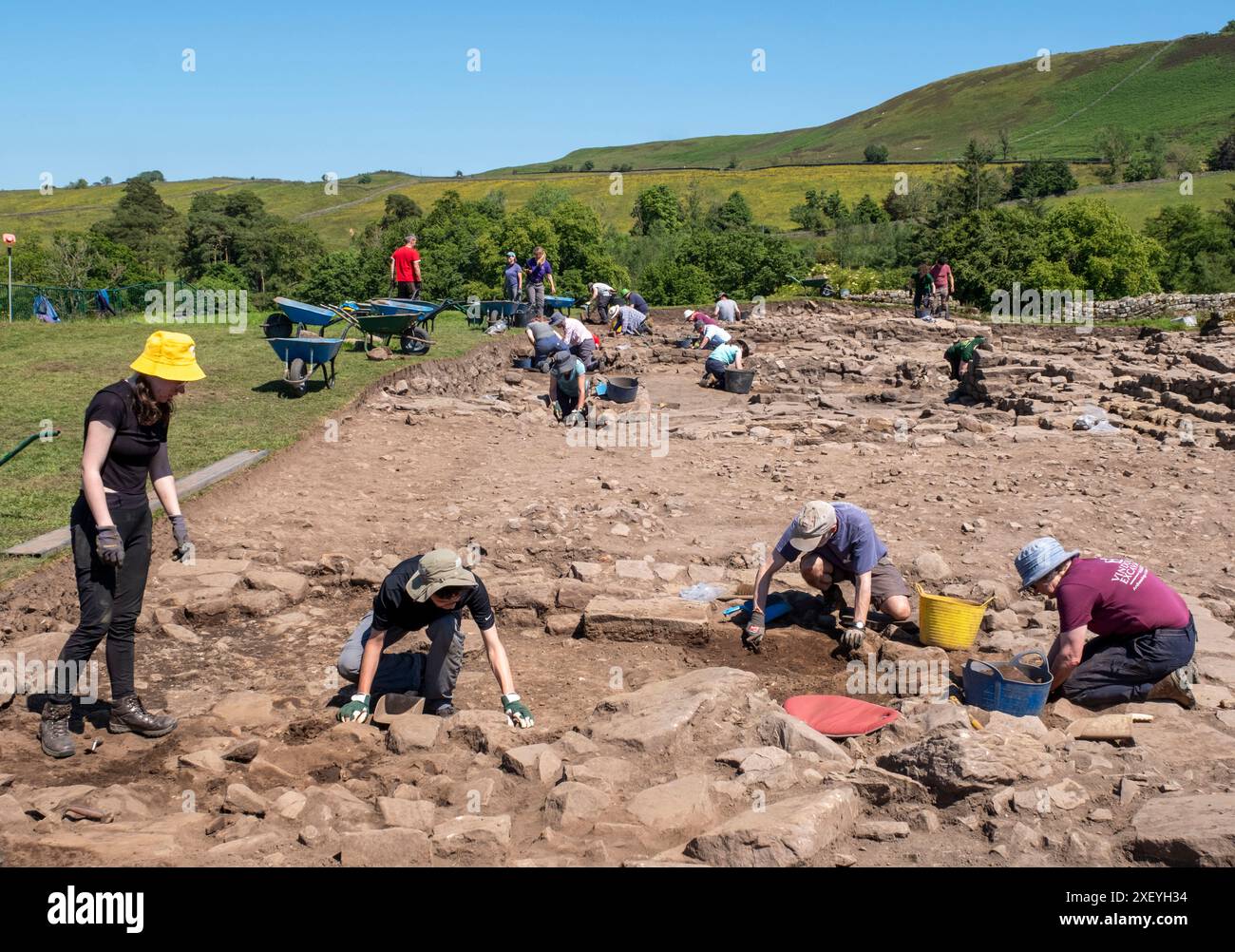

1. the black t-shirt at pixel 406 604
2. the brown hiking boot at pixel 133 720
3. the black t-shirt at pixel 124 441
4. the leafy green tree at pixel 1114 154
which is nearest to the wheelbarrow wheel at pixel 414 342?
the black t-shirt at pixel 406 604

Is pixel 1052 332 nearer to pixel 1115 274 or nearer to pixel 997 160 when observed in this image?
pixel 1115 274

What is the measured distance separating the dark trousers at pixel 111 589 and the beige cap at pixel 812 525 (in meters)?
3.42

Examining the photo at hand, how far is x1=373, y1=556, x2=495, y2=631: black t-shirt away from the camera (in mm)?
4980

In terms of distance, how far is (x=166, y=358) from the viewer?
467cm

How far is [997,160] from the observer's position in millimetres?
77312

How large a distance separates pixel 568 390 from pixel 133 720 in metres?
9.11

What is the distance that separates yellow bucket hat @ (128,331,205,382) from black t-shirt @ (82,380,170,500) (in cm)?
13

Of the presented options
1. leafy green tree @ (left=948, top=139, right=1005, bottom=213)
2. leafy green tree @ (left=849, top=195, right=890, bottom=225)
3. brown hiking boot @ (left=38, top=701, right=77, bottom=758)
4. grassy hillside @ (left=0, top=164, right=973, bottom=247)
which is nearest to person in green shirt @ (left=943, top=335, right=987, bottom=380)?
brown hiking boot @ (left=38, top=701, right=77, bottom=758)

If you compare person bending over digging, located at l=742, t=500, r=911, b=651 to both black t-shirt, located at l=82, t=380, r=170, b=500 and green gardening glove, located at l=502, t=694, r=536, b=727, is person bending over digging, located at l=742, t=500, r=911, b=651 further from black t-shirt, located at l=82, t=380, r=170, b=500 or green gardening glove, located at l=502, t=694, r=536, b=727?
black t-shirt, located at l=82, t=380, r=170, b=500

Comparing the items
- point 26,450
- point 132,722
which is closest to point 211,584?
point 132,722

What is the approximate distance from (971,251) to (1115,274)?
8.31 m

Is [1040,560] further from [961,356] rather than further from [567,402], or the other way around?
[961,356]

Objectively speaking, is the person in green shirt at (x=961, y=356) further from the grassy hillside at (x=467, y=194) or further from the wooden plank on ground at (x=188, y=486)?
the grassy hillside at (x=467, y=194)

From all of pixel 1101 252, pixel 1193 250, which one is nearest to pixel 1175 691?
pixel 1101 252
